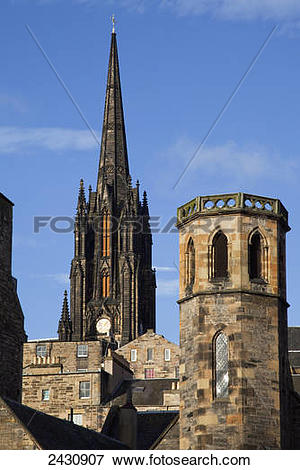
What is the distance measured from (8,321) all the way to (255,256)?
10.5 m

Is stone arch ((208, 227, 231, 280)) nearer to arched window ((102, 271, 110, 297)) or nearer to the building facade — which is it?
the building facade

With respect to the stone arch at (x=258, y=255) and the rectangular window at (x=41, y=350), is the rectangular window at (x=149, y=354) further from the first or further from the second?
the stone arch at (x=258, y=255)

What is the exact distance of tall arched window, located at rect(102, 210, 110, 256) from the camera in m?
152

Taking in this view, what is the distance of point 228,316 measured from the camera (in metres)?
45.2

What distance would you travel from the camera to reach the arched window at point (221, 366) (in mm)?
44656

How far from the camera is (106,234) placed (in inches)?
6024

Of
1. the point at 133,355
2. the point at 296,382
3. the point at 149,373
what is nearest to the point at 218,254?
the point at 296,382

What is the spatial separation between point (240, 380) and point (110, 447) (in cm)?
731

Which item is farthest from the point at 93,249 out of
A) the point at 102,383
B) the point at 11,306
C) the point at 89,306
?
the point at 11,306

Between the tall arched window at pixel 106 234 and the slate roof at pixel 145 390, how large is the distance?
5334 centimetres

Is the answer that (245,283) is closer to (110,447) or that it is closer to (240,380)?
(240,380)

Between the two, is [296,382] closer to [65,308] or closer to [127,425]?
[127,425]

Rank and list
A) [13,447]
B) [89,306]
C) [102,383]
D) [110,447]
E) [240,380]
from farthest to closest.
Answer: [89,306] < [102,383] < [110,447] < [240,380] < [13,447]

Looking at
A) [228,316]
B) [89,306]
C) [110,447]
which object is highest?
[89,306]
